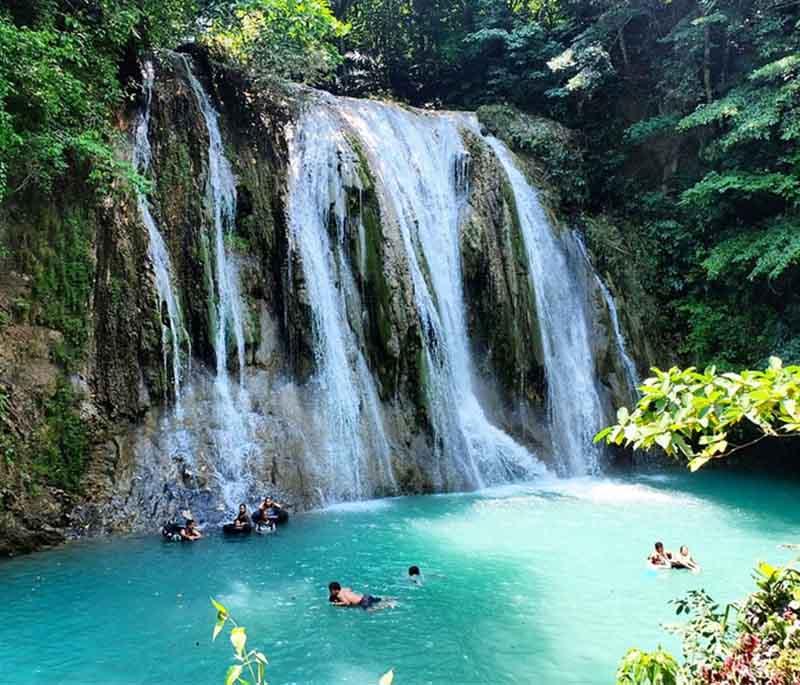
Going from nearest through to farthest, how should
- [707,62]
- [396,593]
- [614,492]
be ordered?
[396,593]
[614,492]
[707,62]

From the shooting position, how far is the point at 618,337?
1673cm

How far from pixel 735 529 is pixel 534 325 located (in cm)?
646

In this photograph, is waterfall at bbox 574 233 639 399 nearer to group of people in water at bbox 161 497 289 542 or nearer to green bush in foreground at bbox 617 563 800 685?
group of people in water at bbox 161 497 289 542

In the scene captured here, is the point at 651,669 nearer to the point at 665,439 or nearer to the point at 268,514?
the point at 665,439

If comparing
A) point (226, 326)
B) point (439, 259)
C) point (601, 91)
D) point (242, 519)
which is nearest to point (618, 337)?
point (439, 259)

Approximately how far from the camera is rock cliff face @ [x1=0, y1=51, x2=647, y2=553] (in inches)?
397

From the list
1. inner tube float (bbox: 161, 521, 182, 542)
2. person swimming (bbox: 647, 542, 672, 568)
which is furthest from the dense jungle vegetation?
person swimming (bbox: 647, 542, 672, 568)

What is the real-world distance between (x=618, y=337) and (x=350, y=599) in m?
11.3

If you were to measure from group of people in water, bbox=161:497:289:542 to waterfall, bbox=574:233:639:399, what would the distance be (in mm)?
9421

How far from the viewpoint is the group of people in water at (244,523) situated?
984 cm

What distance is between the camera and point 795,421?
2.17m

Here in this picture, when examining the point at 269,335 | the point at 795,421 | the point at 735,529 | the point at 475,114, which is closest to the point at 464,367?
the point at 269,335

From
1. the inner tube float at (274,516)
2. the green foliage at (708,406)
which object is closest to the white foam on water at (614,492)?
the inner tube float at (274,516)

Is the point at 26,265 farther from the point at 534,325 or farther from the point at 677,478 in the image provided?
the point at 677,478
